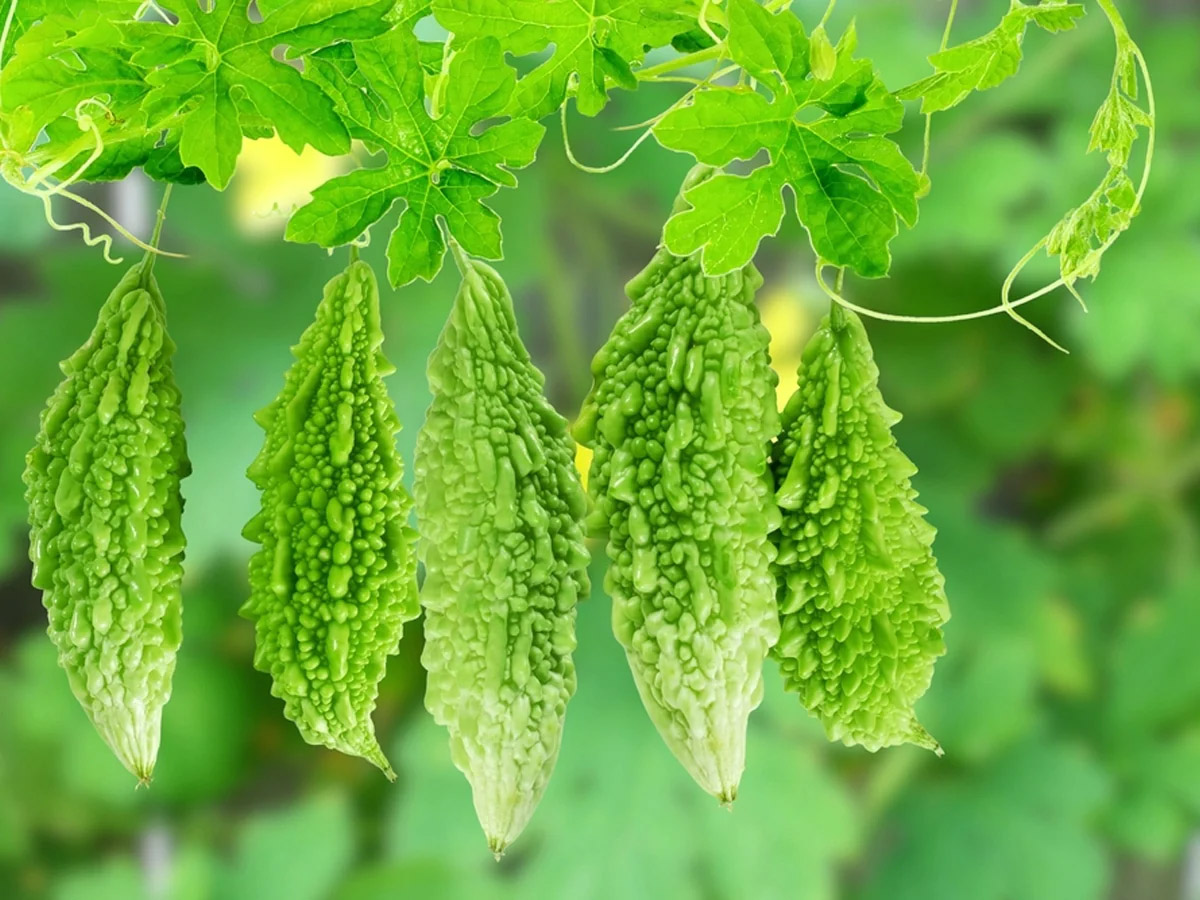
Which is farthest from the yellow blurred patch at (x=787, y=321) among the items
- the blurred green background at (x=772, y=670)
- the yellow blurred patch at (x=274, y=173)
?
the yellow blurred patch at (x=274, y=173)

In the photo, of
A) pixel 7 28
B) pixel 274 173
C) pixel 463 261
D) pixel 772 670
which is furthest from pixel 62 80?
pixel 772 670

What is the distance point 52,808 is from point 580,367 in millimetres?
667

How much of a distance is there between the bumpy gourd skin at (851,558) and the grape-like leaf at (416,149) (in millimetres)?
116

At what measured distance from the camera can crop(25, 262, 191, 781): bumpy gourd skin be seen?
0.43 m

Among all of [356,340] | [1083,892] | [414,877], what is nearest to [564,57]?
[356,340]

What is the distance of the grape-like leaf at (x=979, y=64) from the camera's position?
388mm

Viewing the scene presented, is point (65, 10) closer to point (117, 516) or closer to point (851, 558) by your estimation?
point (117, 516)

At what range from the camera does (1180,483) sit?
1.40 meters

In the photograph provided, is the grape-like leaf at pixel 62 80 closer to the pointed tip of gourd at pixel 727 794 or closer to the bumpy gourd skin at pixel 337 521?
the bumpy gourd skin at pixel 337 521

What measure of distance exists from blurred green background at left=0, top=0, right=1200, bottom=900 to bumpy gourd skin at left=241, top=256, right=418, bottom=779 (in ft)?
2.32

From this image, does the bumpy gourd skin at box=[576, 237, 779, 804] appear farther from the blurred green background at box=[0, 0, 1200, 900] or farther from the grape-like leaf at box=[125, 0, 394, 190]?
the blurred green background at box=[0, 0, 1200, 900]

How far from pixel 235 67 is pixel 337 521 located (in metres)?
0.14

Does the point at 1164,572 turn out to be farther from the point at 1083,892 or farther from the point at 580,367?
the point at 580,367

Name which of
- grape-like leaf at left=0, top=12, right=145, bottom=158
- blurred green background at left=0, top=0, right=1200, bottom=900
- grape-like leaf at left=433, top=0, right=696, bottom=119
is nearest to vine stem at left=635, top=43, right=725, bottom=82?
grape-like leaf at left=433, top=0, right=696, bottom=119
